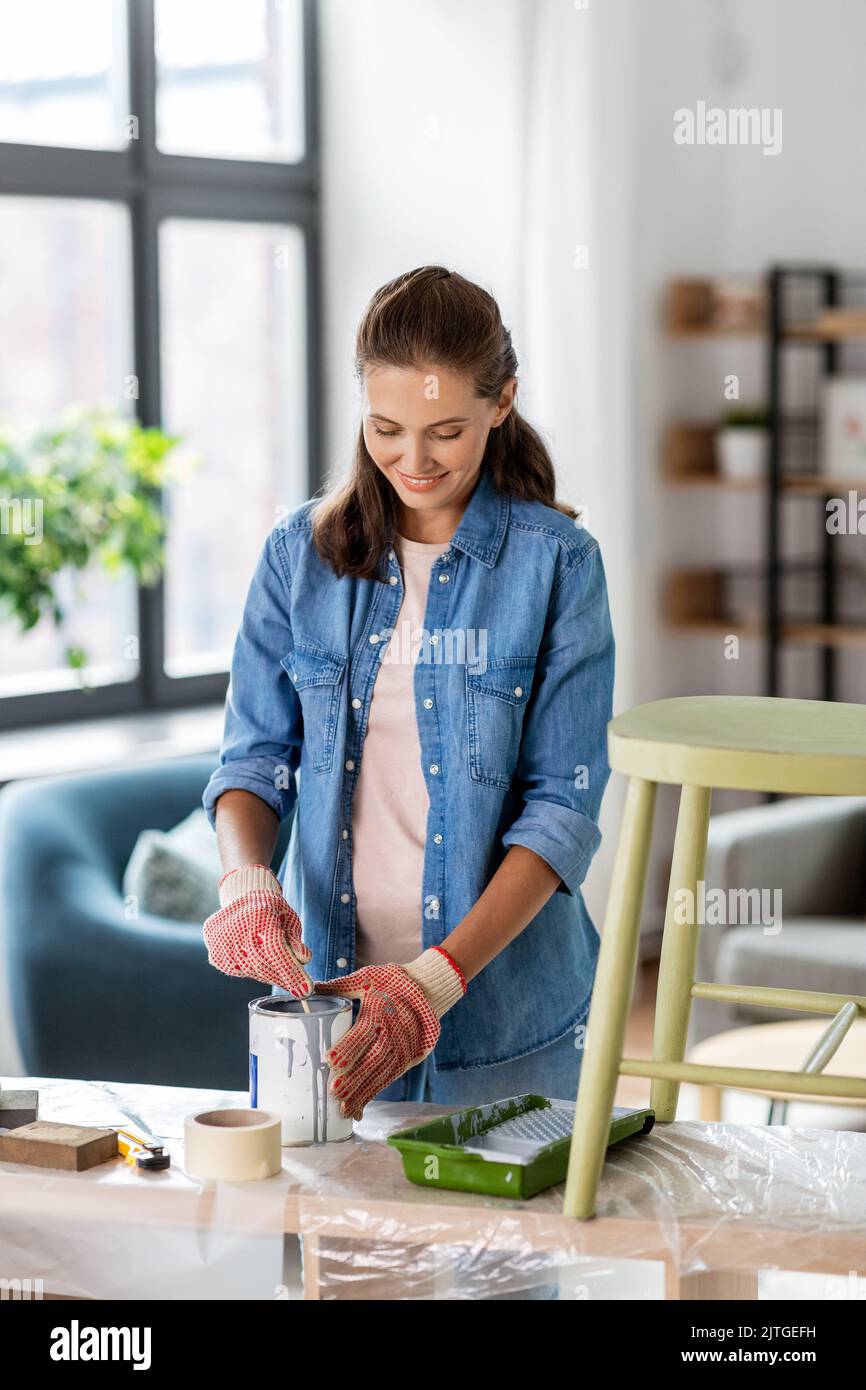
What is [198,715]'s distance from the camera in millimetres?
4223

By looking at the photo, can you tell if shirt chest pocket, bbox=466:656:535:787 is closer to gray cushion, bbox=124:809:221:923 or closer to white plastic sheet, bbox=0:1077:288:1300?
white plastic sheet, bbox=0:1077:288:1300

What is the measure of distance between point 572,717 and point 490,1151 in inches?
17.6

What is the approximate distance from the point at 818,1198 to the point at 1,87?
131 inches

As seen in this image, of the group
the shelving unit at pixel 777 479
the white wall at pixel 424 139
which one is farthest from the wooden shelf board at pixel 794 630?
the white wall at pixel 424 139

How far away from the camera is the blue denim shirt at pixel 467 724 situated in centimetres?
157

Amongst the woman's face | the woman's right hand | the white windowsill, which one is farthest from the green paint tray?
the white windowsill

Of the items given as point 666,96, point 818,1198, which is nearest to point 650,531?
point 666,96

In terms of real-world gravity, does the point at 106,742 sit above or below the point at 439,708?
below

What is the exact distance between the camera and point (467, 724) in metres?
1.57

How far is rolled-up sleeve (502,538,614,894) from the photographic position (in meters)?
1.56

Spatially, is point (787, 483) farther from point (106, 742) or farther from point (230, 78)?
point (106, 742)

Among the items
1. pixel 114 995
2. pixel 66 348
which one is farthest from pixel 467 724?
pixel 66 348

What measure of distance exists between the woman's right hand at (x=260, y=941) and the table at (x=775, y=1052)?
62.7 inches

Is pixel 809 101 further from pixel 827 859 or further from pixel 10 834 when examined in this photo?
pixel 10 834
